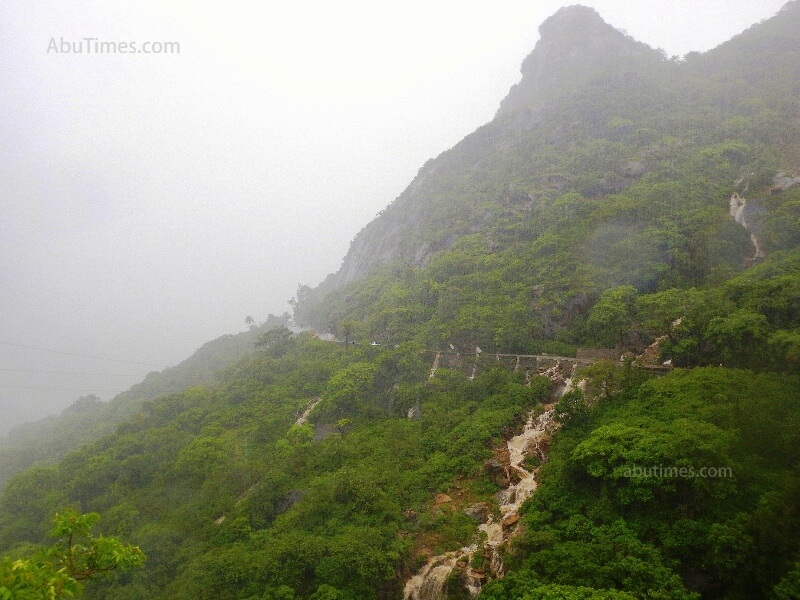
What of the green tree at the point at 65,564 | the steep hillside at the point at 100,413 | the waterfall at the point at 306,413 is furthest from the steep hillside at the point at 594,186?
the green tree at the point at 65,564

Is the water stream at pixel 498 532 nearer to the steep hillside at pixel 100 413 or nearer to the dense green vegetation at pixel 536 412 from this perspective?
the dense green vegetation at pixel 536 412

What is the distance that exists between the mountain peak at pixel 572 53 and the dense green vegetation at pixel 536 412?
34.3 metres

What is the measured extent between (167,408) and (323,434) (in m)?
20.2

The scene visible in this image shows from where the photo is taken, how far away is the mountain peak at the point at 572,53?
10106 centimetres

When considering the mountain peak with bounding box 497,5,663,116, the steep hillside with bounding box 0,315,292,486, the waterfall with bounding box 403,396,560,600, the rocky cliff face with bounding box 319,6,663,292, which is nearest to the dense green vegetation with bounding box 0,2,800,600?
the waterfall with bounding box 403,396,560,600

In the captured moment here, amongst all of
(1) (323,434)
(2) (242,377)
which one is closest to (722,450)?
(1) (323,434)

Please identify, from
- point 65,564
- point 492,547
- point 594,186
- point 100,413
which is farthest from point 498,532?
point 100,413

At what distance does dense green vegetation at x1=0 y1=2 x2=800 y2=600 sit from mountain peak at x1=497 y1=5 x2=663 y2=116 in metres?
34.3

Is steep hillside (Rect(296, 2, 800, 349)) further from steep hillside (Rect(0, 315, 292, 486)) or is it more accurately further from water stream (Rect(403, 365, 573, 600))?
steep hillside (Rect(0, 315, 292, 486))

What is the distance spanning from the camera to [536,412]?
3056 centimetres

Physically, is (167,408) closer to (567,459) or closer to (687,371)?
(567,459)

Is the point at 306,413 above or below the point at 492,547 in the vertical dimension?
above

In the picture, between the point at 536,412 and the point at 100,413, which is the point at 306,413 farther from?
the point at 100,413

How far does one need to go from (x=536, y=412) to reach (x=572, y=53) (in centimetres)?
11012
